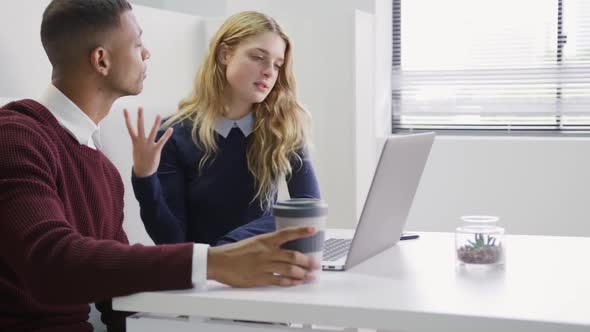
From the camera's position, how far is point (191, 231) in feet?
7.20

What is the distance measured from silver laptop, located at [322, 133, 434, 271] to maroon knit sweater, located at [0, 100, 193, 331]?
357mm

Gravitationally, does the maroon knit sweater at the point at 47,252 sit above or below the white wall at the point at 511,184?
above

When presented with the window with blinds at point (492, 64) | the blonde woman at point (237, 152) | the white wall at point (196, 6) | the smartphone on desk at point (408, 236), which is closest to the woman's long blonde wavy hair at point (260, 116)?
the blonde woman at point (237, 152)

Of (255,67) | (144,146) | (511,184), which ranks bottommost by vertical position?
(511,184)

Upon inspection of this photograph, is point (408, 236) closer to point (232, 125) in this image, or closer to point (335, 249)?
point (335, 249)

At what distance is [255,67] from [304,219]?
3.19ft

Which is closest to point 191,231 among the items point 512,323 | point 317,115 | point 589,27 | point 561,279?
point 561,279

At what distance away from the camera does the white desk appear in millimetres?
1159

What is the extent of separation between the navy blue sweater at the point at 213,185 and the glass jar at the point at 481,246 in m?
0.73

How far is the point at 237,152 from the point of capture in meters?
2.20

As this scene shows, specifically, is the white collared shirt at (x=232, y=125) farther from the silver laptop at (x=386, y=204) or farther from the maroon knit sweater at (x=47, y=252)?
the maroon knit sweater at (x=47, y=252)

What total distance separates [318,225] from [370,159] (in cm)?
263

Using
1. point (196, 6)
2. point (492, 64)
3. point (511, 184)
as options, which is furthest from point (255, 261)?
point (492, 64)

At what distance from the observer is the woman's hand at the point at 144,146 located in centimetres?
159
